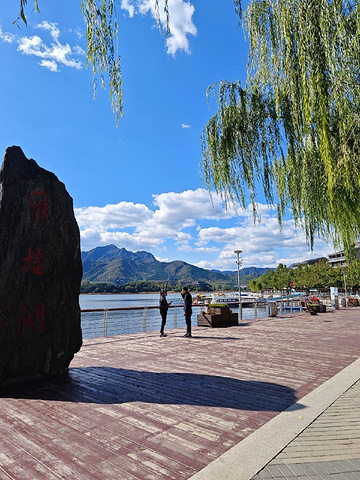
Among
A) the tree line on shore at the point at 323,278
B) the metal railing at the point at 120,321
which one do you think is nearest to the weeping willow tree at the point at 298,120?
the metal railing at the point at 120,321

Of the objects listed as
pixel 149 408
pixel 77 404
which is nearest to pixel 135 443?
pixel 149 408

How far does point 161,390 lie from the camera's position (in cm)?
460

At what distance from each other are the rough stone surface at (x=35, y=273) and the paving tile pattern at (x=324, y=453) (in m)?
3.94

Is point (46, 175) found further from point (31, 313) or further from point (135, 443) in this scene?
point (135, 443)

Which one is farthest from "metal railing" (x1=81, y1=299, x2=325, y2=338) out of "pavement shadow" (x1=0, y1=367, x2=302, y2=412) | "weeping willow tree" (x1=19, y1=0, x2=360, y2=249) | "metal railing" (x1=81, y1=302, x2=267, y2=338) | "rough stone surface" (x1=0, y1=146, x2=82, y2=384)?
"weeping willow tree" (x1=19, y1=0, x2=360, y2=249)

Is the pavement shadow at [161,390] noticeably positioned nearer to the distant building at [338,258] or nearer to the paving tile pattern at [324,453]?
the paving tile pattern at [324,453]

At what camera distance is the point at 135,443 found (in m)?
2.96

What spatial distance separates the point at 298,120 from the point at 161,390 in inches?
178

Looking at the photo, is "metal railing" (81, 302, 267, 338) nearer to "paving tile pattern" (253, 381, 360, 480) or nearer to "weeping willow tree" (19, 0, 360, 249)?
"weeping willow tree" (19, 0, 360, 249)

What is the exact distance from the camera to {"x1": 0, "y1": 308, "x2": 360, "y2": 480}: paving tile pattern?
262 centimetres

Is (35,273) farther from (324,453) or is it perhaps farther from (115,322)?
(115,322)

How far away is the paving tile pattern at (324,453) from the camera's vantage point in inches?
94.6

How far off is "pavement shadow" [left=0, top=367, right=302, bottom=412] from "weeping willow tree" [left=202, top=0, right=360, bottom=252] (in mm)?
2835

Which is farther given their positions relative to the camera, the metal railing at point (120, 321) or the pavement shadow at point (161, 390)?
the metal railing at point (120, 321)
